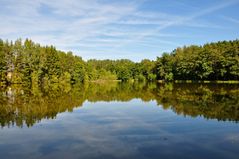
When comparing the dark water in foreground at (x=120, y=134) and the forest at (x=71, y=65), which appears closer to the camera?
the dark water in foreground at (x=120, y=134)

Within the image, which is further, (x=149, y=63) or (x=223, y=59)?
(x=149, y=63)

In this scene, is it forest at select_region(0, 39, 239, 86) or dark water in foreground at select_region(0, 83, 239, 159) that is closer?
dark water in foreground at select_region(0, 83, 239, 159)

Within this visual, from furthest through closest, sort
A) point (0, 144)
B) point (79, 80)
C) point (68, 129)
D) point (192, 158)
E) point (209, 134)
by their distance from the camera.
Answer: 1. point (79, 80)
2. point (68, 129)
3. point (209, 134)
4. point (0, 144)
5. point (192, 158)

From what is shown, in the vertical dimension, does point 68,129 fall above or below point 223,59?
below

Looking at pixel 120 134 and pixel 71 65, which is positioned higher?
pixel 71 65

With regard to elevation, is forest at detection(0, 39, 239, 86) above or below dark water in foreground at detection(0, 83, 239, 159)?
above

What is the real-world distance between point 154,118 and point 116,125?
4286mm

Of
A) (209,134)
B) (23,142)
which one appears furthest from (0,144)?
(209,134)

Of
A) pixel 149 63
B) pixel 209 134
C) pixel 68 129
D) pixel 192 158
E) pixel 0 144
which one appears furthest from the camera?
pixel 149 63

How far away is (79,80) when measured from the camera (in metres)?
115

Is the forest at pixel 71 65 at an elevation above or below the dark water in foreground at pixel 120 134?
above

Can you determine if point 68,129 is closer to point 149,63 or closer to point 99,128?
point 99,128

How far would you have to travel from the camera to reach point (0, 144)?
16.5 metres

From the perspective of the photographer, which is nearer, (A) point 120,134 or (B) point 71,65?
(A) point 120,134
